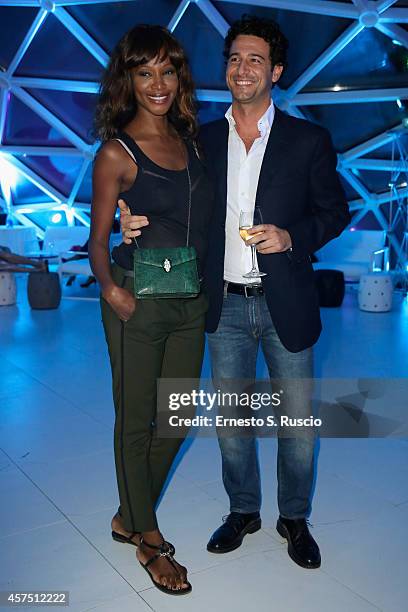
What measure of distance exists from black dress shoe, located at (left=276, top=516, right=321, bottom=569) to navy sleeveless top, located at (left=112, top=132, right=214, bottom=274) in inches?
52.2

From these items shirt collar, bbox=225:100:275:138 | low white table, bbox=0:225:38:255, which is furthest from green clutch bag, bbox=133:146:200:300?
low white table, bbox=0:225:38:255

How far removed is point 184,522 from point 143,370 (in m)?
1.09

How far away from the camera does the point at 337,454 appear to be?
4.69 metres

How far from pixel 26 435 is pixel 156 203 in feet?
8.81

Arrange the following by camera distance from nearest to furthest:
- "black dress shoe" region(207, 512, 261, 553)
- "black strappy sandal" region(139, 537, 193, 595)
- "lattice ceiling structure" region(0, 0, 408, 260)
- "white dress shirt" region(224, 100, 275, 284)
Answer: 1. "black strappy sandal" region(139, 537, 193, 595)
2. "white dress shirt" region(224, 100, 275, 284)
3. "black dress shoe" region(207, 512, 261, 553)
4. "lattice ceiling structure" region(0, 0, 408, 260)

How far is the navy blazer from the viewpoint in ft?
10.4

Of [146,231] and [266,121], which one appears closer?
[146,231]

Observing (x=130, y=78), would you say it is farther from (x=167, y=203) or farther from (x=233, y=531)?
(x=233, y=531)

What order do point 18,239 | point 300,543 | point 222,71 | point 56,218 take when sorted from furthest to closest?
1. point 56,218
2. point 18,239
3. point 222,71
4. point 300,543

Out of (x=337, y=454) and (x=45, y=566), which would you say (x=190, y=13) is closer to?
(x=337, y=454)

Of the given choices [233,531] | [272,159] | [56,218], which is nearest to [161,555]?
[233,531]

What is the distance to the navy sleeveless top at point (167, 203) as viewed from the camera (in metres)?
2.93

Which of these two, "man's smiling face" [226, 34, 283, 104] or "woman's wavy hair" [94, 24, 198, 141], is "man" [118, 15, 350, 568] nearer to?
"man's smiling face" [226, 34, 283, 104]

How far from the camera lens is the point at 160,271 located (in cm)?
297
